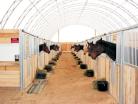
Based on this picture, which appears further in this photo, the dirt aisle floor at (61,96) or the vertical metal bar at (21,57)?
the vertical metal bar at (21,57)

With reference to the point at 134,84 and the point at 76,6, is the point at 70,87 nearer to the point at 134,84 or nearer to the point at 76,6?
the point at 134,84

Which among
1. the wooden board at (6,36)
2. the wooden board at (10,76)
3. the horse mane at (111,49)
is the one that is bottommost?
the wooden board at (10,76)

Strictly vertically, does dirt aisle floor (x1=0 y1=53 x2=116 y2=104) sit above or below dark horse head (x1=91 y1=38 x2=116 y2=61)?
below

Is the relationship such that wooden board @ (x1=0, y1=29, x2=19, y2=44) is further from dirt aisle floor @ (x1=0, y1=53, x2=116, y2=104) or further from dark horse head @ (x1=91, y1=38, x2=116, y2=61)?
dark horse head @ (x1=91, y1=38, x2=116, y2=61)

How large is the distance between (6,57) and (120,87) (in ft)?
16.3

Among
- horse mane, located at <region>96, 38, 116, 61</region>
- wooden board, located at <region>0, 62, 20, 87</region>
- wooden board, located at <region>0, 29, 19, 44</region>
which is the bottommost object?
wooden board, located at <region>0, 62, 20, 87</region>

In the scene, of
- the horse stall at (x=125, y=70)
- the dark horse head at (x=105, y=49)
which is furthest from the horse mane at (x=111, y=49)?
the horse stall at (x=125, y=70)

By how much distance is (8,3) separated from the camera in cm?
1712

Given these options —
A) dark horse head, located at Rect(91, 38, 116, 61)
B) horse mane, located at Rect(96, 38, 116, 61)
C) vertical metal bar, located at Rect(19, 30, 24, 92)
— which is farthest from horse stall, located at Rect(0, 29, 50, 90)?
horse mane, located at Rect(96, 38, 116, 61)

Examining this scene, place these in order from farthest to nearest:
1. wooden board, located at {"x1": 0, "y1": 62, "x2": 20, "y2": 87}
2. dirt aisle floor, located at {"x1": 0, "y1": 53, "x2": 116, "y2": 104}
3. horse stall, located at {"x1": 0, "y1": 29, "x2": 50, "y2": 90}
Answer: wooden board, located at {"x1": 0, "y1": 62, "x2": 20, "y2": 87}, horse stall, located at {"x1": 0, "y1": 29, "x2": 50, "y2": 90}, dirt aisle floor, located at {"x1": 0, "y1": 53, "x2": 116, "y2": 104}

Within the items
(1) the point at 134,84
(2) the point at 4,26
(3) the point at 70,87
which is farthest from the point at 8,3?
(1) the point at 134,84

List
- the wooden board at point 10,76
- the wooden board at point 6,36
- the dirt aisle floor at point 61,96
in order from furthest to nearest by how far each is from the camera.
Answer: the wooden board at point 6,36, the wooden board at point 10,76, the dirt aisle floor at point 61,96

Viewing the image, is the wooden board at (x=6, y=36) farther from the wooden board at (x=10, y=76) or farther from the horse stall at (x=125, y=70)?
the horse stall at (x=125, y=70)

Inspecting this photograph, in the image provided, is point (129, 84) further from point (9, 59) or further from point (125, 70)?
point (9, 59)
